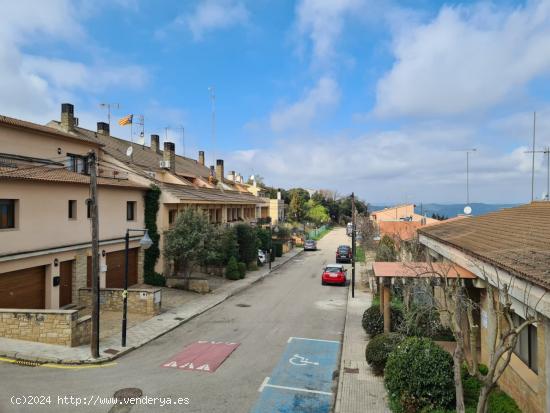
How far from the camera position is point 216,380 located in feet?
38.7

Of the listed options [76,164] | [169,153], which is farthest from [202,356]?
[169,153]

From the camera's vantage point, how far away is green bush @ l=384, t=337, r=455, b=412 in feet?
30.0

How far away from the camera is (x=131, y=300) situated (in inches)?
763

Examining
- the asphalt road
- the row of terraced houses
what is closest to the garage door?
the row of terraced houses

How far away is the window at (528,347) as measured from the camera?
29.0ft

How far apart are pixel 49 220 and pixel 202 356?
960cm

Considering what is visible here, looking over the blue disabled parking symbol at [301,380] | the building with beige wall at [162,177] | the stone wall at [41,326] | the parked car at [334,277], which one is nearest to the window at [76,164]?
the building with beige wall at [162,177]

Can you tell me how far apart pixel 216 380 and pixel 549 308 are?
335 inches

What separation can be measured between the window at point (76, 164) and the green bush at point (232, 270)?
11577mm

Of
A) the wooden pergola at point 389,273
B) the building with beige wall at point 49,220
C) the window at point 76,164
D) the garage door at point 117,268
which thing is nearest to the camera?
the wooden pergola at point 389,273

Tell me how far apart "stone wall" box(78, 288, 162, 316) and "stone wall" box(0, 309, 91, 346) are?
15.9 feet

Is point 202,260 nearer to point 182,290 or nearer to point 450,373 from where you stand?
point 182,290

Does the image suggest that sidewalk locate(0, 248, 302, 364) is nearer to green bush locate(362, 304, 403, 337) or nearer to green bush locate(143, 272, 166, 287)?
green bush locate(143, 272, 166, 287)

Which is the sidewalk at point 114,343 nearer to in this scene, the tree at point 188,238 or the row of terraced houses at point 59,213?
the tree at point 188,238
